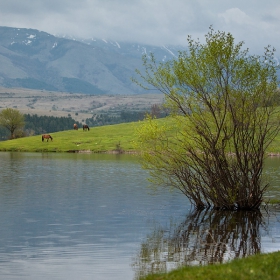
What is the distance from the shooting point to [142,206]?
4069cm

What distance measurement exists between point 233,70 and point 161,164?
25.3ft

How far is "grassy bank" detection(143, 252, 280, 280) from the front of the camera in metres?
16.4

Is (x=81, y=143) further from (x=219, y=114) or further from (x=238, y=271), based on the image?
(x=238, y=271)

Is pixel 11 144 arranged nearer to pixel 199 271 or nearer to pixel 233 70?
pixel 233 70

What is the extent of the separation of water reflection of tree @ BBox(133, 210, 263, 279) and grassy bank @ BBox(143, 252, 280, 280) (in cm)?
367

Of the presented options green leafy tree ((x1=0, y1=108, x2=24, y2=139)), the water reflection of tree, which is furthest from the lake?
green leafy tree ((x1=0, y1=108, x2=24, y2=139))

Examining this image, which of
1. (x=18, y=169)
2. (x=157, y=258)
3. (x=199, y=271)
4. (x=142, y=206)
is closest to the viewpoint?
(x=199, y=271)

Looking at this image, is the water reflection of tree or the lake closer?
the lake

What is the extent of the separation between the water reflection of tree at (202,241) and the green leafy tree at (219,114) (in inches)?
87.7

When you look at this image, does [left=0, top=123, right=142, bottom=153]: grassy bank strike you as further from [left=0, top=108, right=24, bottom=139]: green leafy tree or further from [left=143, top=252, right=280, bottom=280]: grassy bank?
[left=143, top=252, right=280, bottom=280]: grassy bank

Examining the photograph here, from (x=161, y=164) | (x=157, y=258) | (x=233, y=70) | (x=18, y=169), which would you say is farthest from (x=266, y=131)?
(x=18, y=169)

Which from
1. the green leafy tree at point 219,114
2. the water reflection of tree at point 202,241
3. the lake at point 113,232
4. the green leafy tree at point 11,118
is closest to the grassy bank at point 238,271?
the lake at point 113,232

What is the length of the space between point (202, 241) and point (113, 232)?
5.00 meters

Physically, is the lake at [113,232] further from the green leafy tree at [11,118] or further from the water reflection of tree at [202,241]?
the green leafy tree at [11,118]
